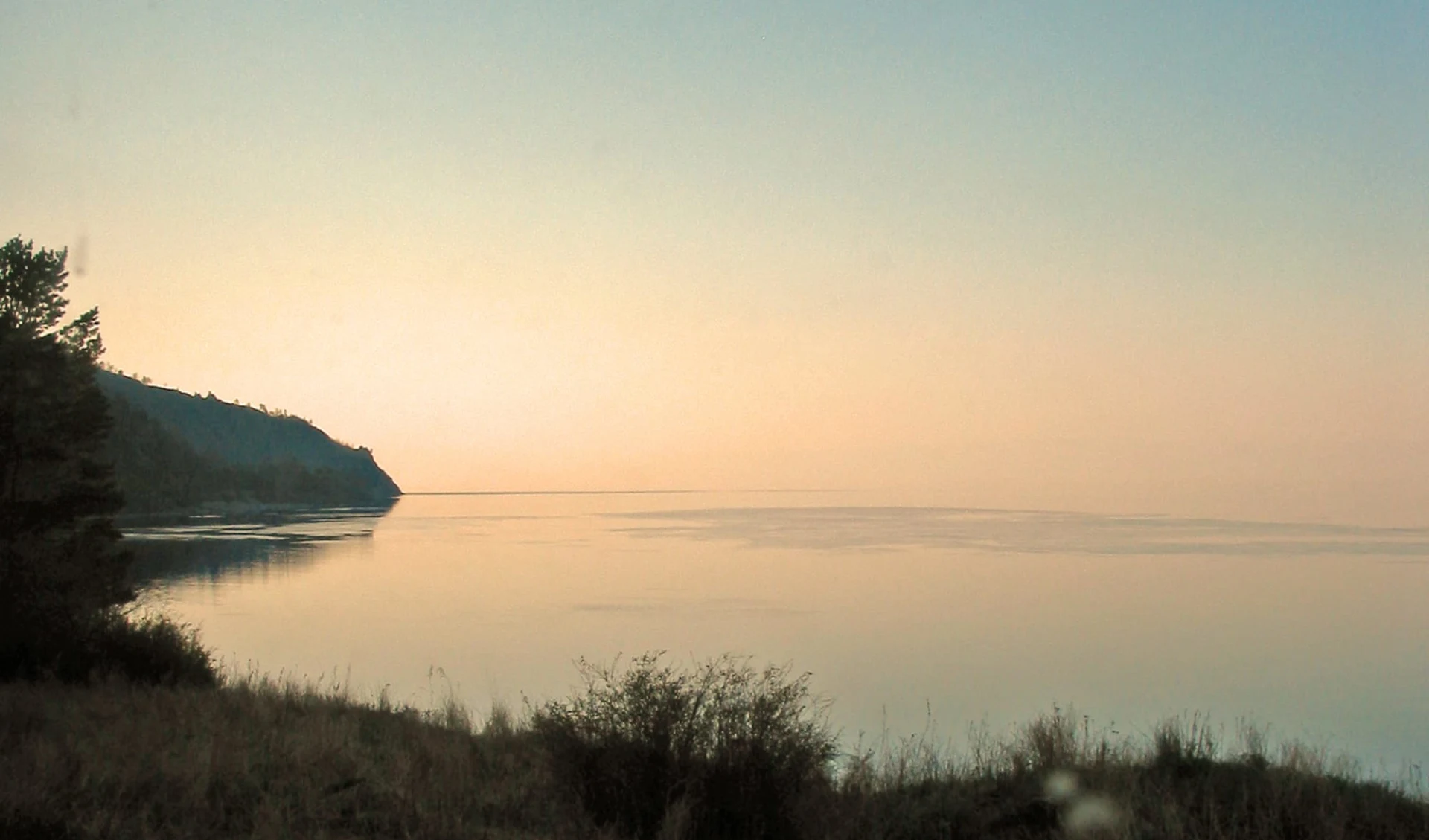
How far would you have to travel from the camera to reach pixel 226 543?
69.5 metres

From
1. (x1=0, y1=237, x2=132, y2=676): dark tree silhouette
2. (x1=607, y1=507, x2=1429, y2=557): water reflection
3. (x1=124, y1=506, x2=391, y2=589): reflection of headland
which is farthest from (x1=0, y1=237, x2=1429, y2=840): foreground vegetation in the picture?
(x1=607, y1=507, x2=1429, y2=557): water reflection

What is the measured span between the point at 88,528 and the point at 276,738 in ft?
43.9

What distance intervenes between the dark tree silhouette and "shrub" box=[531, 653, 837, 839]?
11.0 meters

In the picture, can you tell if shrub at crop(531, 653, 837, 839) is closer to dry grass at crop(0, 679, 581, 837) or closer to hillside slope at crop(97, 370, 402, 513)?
dry grass at crop(0, 679, 581, 837)

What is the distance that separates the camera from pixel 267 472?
156 metres

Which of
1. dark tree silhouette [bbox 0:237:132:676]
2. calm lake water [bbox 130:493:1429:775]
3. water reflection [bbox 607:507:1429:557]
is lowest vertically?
calm lake water [bbox 130:493:1429:775]

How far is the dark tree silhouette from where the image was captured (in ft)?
54.6

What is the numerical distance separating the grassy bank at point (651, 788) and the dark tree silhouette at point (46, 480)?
7176 millimetres

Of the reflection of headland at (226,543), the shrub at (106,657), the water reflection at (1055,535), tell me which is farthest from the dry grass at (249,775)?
the water reflection at (1055,535)

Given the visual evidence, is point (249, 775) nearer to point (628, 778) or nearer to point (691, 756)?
point (628, 778)

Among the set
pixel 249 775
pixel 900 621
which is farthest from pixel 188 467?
pixel 249 775

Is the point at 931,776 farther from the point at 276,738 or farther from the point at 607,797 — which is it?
the point at 276,738

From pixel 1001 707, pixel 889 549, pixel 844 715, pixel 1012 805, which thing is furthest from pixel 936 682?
pixel 889 549

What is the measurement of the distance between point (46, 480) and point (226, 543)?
5370 centimetres
